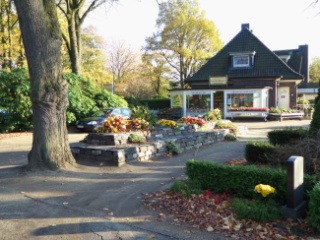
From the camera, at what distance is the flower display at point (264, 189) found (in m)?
5.30

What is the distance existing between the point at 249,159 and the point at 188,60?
3991 cm

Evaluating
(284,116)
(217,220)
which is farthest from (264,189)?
(284,116)

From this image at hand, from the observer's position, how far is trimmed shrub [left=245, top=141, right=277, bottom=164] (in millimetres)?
8245

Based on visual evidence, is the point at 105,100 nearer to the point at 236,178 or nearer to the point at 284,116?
the point at 284,116

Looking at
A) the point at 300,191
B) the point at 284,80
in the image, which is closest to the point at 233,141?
the point at 300,191

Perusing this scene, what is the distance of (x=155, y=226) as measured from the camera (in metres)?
5.05

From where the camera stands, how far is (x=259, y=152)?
333 inches

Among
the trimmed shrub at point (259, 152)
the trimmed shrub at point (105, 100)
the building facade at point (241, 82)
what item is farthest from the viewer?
the building facade at point (241, 82)

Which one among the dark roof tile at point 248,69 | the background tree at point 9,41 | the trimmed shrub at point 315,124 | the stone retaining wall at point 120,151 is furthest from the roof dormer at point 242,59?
the trimmed shrub at point 315,124

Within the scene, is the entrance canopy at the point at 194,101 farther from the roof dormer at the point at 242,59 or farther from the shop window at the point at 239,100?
the roof dormer at the point at 242,59

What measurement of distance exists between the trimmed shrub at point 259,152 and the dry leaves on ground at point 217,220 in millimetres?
2788

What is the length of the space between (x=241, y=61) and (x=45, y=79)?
29.0m

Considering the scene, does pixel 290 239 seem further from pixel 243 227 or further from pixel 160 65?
pixel 160 65

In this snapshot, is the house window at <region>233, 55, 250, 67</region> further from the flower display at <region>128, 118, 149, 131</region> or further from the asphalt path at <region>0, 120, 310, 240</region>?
the asphalt path at <region>0, 120, 310, 240</region>
